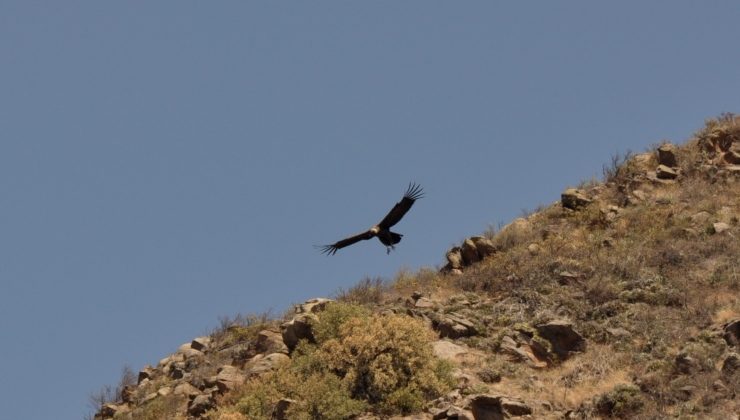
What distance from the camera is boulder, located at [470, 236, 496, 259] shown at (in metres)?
28.8

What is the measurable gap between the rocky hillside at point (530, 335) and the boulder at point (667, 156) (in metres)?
0.46

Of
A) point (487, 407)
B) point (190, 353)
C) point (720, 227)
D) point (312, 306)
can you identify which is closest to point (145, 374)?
point (190, 353)

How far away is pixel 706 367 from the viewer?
1891 centimetres

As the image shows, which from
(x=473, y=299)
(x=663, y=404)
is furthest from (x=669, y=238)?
(x=663, y=404)

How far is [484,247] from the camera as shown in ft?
94.7

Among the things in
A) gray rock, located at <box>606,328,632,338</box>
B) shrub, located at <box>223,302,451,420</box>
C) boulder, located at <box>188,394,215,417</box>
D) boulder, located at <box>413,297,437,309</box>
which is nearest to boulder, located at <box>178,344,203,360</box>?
boulder, located at <box>188,394,215,417</box>

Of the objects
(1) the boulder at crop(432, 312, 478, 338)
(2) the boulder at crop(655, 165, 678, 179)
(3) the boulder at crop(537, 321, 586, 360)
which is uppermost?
(2) the boulder at crop(655, 165, 678, 179)

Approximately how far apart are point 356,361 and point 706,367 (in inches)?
278

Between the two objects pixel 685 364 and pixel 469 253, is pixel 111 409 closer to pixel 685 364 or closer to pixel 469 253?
pixel 469 253

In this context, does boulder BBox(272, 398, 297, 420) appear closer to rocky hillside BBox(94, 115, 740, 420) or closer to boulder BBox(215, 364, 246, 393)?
rocky hillside BBox(94, 115, 740, 420)

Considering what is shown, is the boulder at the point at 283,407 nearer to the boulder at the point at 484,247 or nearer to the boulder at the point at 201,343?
the boulder at the point at 201,343

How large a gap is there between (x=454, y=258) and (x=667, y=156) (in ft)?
29.7

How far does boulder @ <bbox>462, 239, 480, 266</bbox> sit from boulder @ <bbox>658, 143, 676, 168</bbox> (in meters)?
8.19

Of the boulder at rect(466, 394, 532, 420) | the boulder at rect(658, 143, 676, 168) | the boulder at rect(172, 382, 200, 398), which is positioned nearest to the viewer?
the boulder at rect(466, 394, 532, 420)
